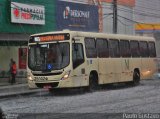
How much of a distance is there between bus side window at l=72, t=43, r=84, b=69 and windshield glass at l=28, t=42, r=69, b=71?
357 millimetres

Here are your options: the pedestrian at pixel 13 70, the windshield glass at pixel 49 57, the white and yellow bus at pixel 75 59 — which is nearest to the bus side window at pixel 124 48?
the white and yellow bus at pixel 75 59

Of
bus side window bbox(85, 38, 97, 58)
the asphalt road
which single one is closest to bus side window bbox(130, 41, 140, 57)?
bus side window bbox(85, 38, 97, 58)

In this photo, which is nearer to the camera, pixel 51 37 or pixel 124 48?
pixel 51 37

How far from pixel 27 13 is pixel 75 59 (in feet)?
35.9

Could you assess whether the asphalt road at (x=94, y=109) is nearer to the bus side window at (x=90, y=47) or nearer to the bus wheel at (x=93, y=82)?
the bus wheel at (x=93, y=82)

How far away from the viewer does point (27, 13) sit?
33.7 metres

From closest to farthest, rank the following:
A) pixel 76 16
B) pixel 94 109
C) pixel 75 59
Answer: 1. pixel 94 109
2. pixel 75 59
3. pixel 76 16

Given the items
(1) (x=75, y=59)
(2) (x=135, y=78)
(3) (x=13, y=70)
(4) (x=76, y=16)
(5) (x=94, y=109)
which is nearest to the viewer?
(5) (x=94, y=109)

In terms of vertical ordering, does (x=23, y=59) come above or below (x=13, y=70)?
above

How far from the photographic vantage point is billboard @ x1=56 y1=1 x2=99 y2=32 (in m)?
37.1

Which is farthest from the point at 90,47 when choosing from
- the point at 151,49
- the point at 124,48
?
the point at 151,49

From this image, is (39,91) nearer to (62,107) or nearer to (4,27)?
(4,27)

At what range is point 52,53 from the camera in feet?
76.7

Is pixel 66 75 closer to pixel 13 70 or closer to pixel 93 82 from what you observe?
pixel 93 82
